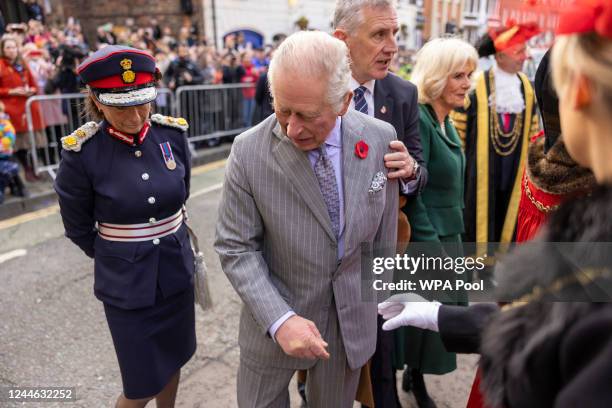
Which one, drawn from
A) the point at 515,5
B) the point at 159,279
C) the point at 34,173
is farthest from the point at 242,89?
the point at 515,5

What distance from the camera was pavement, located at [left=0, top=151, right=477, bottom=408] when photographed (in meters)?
2.87

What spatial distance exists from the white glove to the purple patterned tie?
0.96 feet

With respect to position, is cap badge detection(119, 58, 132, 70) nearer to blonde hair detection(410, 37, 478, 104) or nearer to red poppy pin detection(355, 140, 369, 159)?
red poppy pin detection(355, 140, 369, 159)

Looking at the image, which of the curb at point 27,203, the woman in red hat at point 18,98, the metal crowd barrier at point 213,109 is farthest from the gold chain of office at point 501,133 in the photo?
the metal crowd barrier at point 213,109

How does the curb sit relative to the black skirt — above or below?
below

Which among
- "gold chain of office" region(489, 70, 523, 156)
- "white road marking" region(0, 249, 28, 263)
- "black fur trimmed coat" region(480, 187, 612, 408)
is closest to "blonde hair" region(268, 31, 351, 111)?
"black fur trimmed coat" region(480, 187, 612, 408)

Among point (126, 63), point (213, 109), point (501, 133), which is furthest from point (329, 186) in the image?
point (213, 109)

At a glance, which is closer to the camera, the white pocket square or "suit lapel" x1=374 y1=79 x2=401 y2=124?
the white pocket square

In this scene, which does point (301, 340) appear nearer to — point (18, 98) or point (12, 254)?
point (12, 254)

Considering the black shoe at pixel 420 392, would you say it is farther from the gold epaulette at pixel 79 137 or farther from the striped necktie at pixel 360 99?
the gold epaulette at pixel 79 137

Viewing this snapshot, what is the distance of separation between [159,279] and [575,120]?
6.03ft

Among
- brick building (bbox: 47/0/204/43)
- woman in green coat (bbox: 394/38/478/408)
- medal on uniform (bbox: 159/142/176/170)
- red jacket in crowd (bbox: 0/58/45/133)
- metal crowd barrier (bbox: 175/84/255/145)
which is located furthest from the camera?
brick building (bbox: 47/0/204/43)

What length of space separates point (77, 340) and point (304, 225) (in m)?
2.35

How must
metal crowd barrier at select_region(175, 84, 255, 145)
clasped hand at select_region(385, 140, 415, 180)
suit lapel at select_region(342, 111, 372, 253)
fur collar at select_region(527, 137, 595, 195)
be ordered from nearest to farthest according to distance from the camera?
fur collar at select_region(527, 137, 595, 195) < suit lapel at select_region(342, 111, 372, 253) < clasped hand at select_region(385, 140, 415, 180) < metal crowd barrier at select_region(175, 84, 255, 145)
